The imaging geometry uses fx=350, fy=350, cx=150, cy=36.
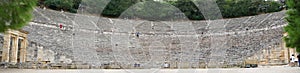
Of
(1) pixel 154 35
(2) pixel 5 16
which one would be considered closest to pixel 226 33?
(1) pixel 154 35

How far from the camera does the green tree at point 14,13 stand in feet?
25.9

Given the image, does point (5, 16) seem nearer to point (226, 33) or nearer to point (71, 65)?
point (71, 65)

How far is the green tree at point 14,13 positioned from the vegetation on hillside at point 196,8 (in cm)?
2737

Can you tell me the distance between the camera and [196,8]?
131 ft

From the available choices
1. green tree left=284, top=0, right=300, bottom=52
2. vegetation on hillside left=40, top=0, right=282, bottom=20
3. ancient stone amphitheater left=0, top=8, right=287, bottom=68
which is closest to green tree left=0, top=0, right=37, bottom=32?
green tree left=284, top=0, right=300, bottom=52

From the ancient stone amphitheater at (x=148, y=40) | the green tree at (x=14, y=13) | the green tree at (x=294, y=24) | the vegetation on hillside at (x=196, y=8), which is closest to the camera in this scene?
the green tree at (x=14, y=13)

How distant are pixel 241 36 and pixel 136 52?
8.72 metres

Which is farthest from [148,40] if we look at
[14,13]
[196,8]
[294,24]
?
[14,13]

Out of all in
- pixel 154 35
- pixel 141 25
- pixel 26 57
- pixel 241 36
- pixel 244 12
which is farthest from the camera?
pixel 244 12

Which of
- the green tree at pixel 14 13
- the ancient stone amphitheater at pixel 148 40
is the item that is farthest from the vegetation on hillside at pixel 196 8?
the green tree at pixel 14 13

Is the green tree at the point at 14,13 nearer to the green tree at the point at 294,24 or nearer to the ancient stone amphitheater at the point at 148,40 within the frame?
the green tree at the point at 294,24

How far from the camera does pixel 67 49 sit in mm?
22906

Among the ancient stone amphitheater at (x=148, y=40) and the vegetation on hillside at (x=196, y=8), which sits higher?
the vegetation on hillside at (x=196, y=8)

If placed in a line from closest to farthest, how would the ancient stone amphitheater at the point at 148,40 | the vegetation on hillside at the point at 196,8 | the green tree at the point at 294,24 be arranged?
the green tree at the point at 294,24 < the ancient stone amphitheater at the point at 148,40 < the vegetation on hillside at the point at 196,8
